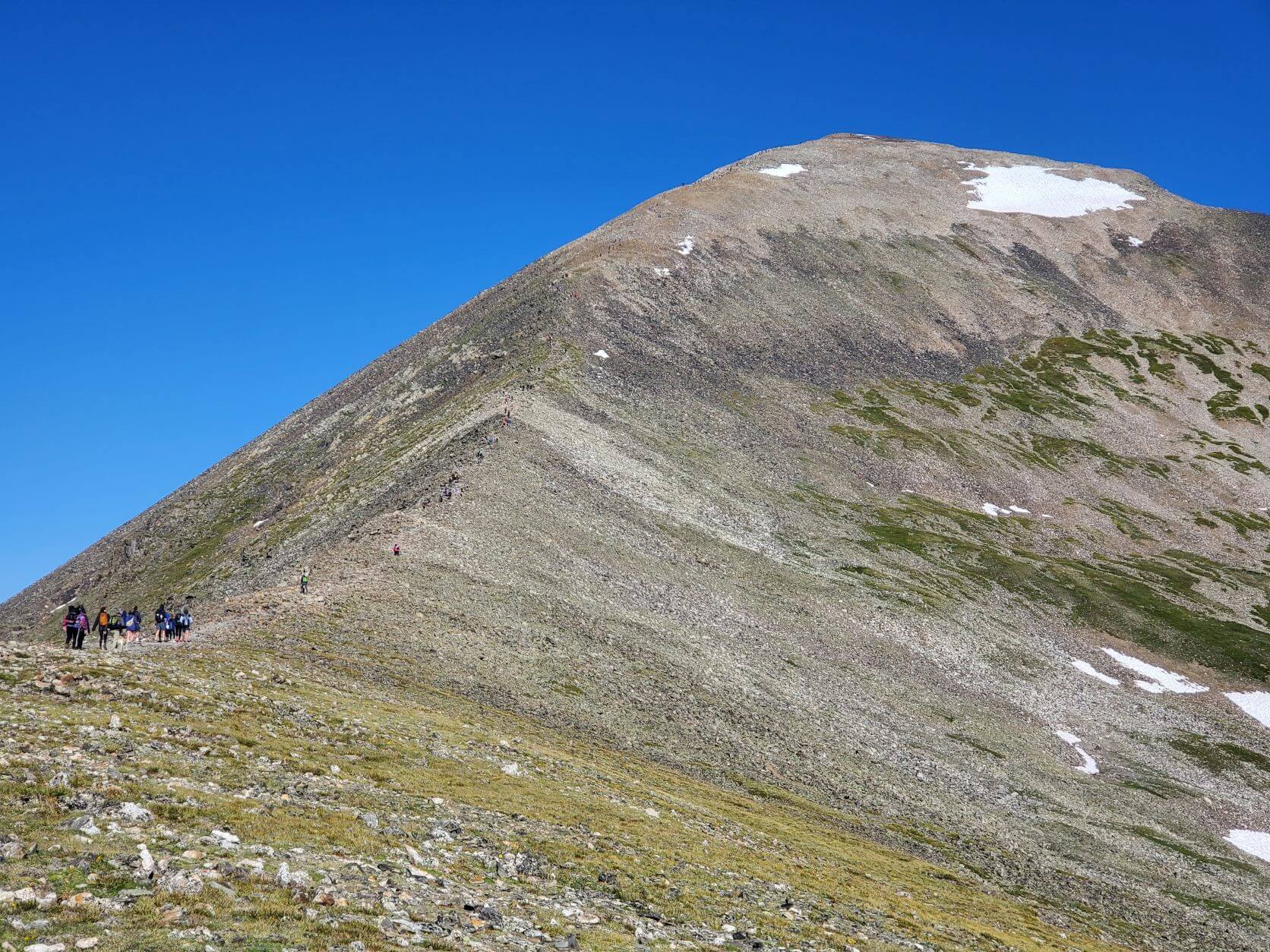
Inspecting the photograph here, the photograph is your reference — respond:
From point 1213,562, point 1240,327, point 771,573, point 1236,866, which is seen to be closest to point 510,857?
point 1236,866

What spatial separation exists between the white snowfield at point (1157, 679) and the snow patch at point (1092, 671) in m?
2.79

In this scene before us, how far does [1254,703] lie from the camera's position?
87.6 metres

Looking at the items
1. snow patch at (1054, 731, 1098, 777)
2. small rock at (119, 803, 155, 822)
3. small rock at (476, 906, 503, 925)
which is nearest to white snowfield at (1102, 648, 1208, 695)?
snow patch at (1054, 731, 1098, 777)

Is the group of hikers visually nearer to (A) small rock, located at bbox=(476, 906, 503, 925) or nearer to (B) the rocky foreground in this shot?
(B) the rocky foreground

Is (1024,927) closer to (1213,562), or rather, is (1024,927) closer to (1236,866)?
(1236,866)

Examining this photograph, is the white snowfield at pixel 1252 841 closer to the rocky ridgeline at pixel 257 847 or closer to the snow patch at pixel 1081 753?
the snow patch at pixel 1081 753

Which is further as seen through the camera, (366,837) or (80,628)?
(80,628)

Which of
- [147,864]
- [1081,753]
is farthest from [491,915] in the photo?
[1081,753]

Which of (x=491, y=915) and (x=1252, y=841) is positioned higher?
(x=491, y=915)

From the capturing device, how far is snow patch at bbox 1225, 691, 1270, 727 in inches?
3371

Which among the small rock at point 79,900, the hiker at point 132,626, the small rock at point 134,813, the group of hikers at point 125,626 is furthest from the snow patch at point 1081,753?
the small rock at point 79,900

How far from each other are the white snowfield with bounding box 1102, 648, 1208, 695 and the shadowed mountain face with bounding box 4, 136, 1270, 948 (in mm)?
409

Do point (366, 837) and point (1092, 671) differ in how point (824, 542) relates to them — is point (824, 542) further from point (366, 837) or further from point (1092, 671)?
point (366, 837)

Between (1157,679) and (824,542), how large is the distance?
3314cm
